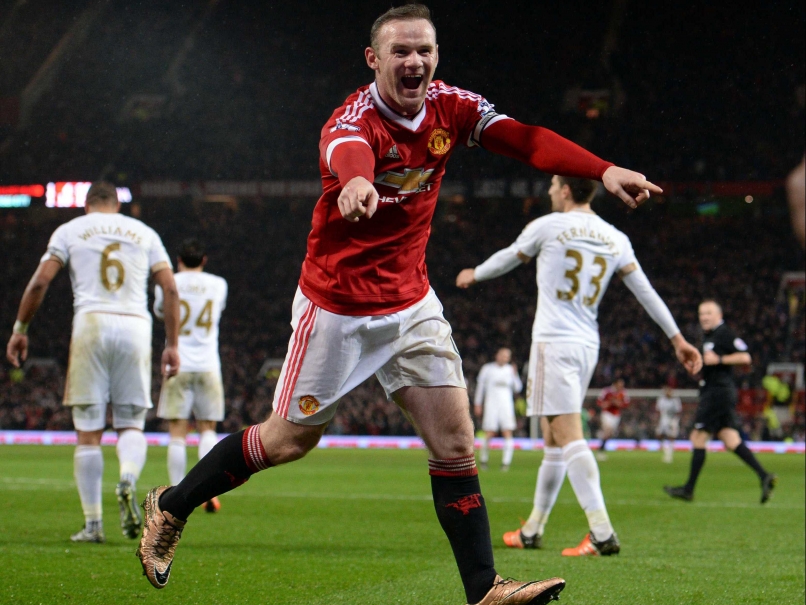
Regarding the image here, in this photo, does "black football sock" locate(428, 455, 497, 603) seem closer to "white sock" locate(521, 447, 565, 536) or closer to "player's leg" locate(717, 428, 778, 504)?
"white sock" locate(521, 447, 565, 536)

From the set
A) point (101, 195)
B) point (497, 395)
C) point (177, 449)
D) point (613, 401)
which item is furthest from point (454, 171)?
point (101, 195)

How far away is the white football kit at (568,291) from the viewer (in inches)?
233

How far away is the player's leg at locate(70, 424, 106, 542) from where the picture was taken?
19.0 feet

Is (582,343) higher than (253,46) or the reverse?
the reverse

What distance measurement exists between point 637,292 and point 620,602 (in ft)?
7.79

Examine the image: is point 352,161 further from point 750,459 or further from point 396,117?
point 750,459

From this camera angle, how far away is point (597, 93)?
30.4m

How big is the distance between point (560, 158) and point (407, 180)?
1.73 ft

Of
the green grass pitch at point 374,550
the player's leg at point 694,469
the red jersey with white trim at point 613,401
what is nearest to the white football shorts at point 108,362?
the green grass pitch at point 374,550

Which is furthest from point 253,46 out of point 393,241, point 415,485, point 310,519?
point 393,241

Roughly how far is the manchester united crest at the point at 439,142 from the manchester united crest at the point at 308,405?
38.2 inches

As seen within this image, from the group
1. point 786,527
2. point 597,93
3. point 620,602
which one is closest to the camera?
point 620,602

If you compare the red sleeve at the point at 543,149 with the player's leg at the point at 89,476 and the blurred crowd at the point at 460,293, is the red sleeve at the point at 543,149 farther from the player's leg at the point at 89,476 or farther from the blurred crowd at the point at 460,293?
the blurred crowd at the point at 460,293

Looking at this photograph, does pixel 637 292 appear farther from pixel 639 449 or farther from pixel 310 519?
pixel 639 449
